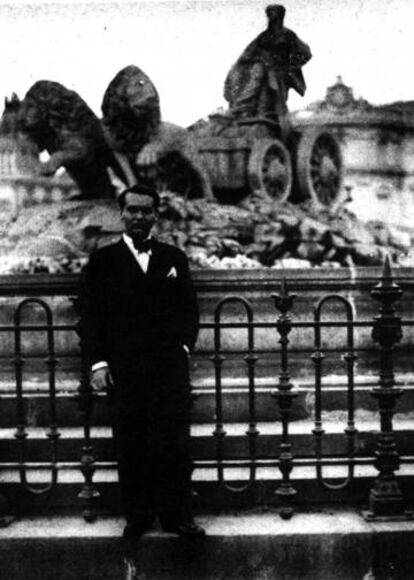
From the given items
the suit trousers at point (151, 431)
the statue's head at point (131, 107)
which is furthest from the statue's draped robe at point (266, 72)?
the suit trousers at point (151, 431)

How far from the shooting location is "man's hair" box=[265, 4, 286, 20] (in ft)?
35.4

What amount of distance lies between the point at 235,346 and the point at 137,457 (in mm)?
2322

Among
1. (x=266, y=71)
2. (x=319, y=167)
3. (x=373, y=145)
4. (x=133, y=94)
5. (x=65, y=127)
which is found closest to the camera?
(x=133, y=94)

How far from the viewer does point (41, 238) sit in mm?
9312

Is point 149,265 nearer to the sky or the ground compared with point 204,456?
nearer to the sky

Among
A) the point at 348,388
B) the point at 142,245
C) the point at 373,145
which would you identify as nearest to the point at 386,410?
the point at 348,388

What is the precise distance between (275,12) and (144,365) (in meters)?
6.64

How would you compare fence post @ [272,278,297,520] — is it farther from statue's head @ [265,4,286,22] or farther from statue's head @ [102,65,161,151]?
statue's head @ [265,4,286,22]

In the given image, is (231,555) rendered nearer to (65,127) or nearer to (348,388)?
(348,388)

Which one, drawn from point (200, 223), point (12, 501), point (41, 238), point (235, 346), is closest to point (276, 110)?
point (200, 223)

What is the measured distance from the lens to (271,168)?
35.1 feet

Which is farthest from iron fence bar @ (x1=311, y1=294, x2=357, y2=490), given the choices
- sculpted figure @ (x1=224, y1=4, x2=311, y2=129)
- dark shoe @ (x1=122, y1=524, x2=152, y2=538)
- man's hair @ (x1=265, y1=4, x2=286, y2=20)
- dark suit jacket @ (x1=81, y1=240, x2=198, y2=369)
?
man's hair @ (x1=265, y1=4, x2=286, y2=20)

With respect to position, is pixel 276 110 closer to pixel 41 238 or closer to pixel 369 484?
pixel 41 238

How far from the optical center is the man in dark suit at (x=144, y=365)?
525 centimetres
